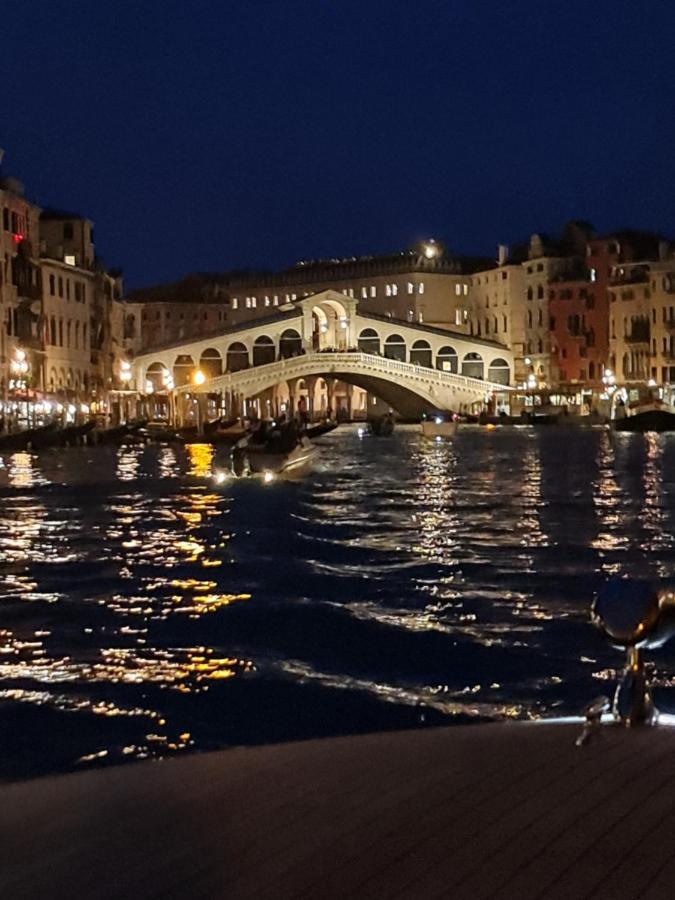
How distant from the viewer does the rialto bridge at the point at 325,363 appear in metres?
62.8

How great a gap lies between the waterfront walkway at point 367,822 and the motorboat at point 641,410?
173ft

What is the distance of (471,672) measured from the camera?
7.48 meters

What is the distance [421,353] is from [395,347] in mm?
1293

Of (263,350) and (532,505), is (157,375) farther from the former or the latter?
(532,505)

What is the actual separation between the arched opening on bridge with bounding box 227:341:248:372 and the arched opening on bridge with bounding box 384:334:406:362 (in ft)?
22.4

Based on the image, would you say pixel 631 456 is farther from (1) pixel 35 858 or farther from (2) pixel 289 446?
(1) pixel 35 858

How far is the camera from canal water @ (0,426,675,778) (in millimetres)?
6539

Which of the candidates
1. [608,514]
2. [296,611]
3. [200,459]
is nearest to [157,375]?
[200,459]

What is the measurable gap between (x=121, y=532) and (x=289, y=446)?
15.6m

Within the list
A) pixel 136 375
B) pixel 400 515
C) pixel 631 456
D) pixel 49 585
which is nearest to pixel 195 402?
pixel 136 375

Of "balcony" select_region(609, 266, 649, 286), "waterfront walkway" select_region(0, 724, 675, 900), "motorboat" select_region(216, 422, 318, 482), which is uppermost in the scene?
"balcony" select_region(609, 266, 649, 286)

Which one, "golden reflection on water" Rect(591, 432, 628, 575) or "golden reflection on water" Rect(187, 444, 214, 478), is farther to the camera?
"golden reflection on water" Rect(187, 444, 214, 478)

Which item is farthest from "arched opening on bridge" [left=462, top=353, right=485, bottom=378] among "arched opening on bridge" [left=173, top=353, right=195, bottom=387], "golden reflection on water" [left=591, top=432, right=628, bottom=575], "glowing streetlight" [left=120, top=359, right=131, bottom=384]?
"golden reflection on water" [left=591, top=432, right=628, bottom=575]

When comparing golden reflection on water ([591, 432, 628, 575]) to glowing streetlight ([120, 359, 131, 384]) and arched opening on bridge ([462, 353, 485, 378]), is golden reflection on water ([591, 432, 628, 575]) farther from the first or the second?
arched opening on bridge ([462, 353, 485, 378])
